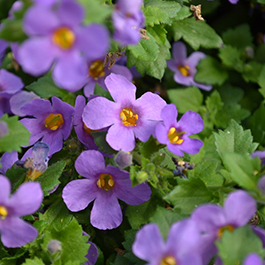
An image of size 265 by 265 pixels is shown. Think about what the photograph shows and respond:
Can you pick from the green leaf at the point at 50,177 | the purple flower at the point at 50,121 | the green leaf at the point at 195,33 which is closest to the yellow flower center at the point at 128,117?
the purple flower at the point at 50,121

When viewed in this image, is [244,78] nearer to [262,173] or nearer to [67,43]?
[262,173]

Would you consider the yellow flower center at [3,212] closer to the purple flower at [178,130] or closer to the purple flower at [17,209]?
the purple flower at [17,209]

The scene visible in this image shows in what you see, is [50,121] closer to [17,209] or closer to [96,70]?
[96,70]

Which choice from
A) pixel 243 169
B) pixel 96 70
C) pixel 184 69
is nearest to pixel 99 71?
pixel 96 70

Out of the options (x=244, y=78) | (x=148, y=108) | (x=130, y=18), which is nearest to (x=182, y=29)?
(x=244, y=78)

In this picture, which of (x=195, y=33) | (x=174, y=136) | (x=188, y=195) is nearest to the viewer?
(x=188, y=195)

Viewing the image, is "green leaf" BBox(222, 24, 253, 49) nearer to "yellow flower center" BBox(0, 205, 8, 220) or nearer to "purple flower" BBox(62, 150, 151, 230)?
"purple flower" BBox(62, 150, 151, 230)
